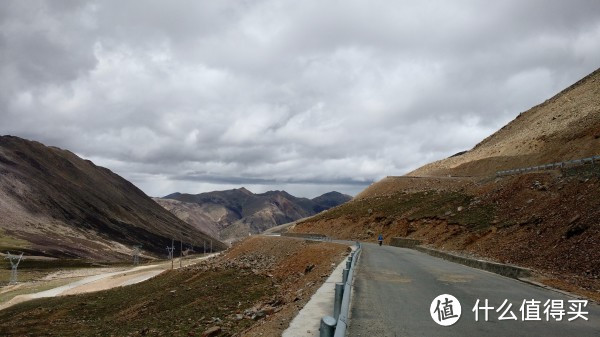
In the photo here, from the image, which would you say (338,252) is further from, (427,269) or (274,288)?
(427,269)

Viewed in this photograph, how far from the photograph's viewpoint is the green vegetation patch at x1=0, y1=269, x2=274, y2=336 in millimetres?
22975

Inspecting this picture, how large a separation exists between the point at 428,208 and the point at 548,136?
154 feet

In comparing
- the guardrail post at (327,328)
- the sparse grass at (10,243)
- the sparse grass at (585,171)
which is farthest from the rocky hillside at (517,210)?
the sparse grass at (10,243)

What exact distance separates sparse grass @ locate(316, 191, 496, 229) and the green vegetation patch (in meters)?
17.2

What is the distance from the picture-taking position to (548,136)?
8106cm

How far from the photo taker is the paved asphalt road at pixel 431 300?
9172mm

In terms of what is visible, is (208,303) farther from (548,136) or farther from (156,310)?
(548,136)

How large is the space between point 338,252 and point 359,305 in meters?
21.5

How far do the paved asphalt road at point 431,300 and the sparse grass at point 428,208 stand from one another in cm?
1684

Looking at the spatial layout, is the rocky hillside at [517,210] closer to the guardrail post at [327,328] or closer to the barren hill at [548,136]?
the barren hill at [548,136]

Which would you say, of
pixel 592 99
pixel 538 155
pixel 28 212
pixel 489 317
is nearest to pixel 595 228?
pixel 489 317

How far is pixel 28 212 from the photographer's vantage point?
163125 mm
